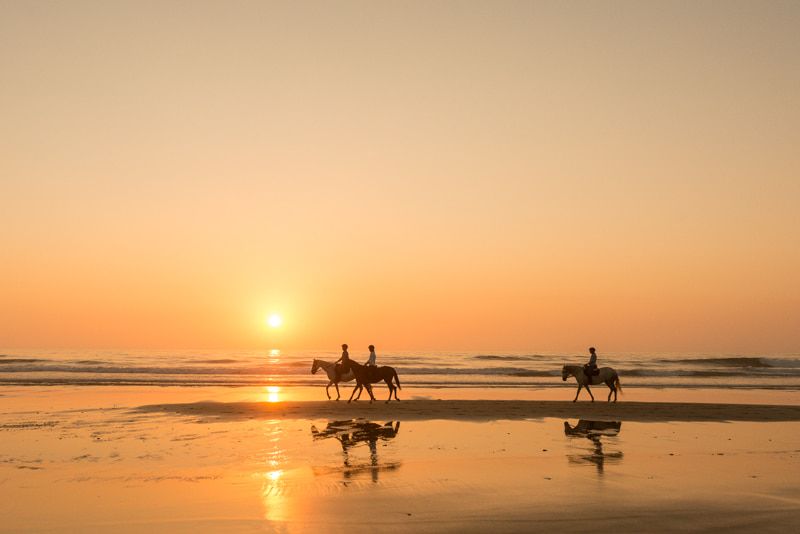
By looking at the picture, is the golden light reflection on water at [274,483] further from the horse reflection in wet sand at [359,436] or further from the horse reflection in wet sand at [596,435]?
the horse reflection in wet sand at [596,435]

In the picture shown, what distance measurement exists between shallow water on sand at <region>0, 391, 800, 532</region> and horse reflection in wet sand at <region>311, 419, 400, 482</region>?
0.05 metres

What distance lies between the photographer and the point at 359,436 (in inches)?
642

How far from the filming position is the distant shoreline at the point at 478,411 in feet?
68.6

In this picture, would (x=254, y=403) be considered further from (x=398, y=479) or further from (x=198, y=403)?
(x=398, y=479)

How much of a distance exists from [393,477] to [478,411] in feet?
38.4

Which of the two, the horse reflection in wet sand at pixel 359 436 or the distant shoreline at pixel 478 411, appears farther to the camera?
the distant shoreline at pixel 478 411

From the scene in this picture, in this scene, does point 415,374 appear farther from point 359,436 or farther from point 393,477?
point 393,477

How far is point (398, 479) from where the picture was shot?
35.9 feet

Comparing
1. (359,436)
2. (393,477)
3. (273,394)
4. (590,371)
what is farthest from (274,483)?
(273,394)

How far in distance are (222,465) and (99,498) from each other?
9.27 ft

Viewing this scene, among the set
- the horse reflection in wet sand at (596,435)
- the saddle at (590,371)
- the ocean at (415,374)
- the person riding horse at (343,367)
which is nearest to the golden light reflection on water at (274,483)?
the horse reflection in wet sand at (596,435)

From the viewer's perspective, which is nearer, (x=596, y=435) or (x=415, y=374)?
(x=596, y=435)

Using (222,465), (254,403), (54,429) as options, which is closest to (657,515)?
(222,465)

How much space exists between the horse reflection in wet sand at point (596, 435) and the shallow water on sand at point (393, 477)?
58 mm
